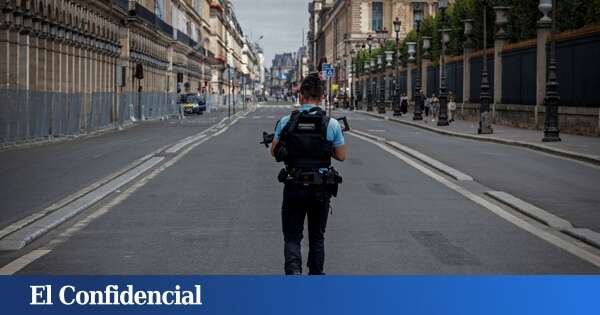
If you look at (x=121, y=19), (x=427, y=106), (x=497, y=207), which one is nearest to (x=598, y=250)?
(x=497, y=207)

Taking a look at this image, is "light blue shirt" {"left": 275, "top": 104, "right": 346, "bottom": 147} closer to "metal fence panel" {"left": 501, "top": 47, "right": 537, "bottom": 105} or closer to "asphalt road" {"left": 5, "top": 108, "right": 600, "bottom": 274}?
"asphalt road" {"left": 5, "top": 108, "right": 600, "bottom": 274}

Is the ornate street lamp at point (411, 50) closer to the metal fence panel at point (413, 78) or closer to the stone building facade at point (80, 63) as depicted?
the metal fence panel at point (413, 78)

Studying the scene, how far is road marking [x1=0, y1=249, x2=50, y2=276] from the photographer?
31.8 ft

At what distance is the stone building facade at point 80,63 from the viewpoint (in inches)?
1479

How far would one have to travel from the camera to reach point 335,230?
12727 millimetres

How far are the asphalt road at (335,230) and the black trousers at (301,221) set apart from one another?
50.4 inches

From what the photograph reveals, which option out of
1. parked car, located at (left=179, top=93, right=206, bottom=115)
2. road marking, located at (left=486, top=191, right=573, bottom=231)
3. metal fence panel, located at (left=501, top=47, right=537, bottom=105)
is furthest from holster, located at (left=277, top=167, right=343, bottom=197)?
parked car, located at (left=179, top=93, right=206, bottom=115)

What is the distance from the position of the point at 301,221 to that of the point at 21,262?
329 cm

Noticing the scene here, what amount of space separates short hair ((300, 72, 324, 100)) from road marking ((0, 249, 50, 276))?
126 inches

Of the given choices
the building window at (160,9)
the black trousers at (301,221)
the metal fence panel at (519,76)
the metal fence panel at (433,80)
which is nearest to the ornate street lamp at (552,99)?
the metal fence panel at (519,76)

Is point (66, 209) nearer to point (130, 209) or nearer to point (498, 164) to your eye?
point (130, 209)

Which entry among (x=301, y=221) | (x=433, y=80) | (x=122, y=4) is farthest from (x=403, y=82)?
(x=301, y=221)

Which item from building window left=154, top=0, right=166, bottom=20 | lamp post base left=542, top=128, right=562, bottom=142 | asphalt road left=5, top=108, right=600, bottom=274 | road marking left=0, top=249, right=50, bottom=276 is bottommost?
road marking left=0, top=249, right=50, bottom=276

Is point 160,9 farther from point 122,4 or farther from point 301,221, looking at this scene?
point 301,221
